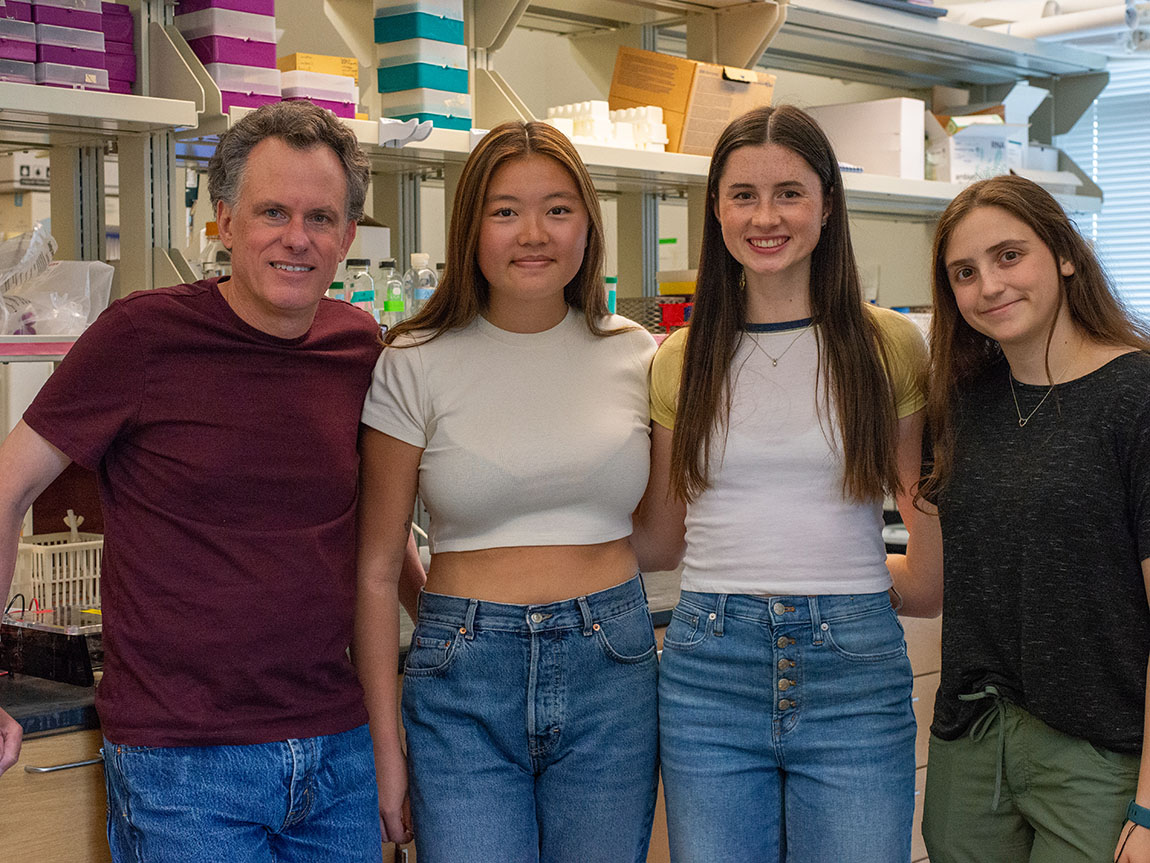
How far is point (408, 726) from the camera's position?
5.29ft

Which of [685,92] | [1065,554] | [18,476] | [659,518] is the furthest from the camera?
[685,92]

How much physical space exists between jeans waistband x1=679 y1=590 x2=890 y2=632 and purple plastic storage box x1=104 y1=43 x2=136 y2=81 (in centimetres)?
146

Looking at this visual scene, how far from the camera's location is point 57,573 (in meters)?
2.10

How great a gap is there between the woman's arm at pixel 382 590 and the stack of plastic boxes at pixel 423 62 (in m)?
1.09

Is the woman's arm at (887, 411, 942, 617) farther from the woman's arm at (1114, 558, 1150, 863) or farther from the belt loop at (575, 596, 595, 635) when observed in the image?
the belt loop at (575, 596, 595, 635)

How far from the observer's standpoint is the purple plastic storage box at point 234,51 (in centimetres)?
224

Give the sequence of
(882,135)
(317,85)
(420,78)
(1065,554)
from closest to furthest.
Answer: (1065,554) → (317,85) → (420,78) → (882,135)

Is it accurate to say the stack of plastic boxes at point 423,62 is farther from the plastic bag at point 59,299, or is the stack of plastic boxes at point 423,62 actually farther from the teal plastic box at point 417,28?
the plastic bag at point 59,299

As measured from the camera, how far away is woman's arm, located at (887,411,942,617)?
68.5 inches

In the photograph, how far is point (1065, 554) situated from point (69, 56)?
177 cm

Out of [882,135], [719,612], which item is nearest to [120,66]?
[719,612]

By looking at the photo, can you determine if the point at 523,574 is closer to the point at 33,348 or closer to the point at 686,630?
the point at 686,630

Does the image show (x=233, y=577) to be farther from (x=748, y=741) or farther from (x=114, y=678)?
(x=748, y=741)

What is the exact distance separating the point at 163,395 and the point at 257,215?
25cm
